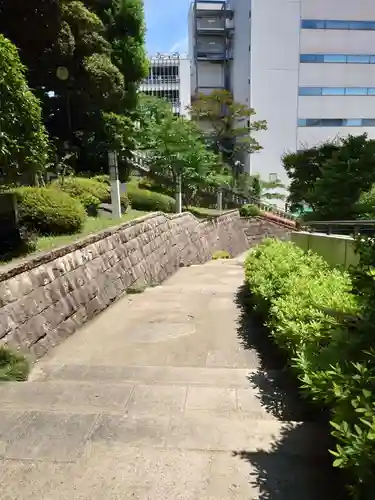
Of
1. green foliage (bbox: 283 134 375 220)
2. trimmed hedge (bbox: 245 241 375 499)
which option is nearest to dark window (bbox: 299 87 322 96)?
green foliage (bbox: 283 134 375 220)

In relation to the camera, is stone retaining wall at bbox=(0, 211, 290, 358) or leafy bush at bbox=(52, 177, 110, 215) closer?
stone retaining wall at bbox=(0, 211, 290, 358)

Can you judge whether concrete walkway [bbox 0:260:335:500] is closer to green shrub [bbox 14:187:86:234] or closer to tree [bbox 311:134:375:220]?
green shrub [bbox 14:187:86:234]

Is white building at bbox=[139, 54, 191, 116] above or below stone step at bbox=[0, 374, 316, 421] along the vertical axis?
above

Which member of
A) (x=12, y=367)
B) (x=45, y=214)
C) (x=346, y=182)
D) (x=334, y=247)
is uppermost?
(x=346, y=182)

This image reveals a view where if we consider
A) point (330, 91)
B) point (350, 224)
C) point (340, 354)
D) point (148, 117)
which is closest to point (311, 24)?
point (330, 91)

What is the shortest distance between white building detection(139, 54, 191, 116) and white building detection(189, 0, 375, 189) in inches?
223

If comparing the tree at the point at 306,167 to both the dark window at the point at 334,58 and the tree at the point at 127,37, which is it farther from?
the dark window at the point at 334,58

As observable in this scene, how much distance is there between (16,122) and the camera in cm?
436

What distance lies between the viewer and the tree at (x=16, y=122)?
Answer: 13.5 ft

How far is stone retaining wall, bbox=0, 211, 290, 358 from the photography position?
355 cm

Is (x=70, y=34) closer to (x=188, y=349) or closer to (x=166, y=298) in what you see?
(x=166, y=298)

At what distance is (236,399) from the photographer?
102 inches

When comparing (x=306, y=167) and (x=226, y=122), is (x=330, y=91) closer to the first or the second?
(x=226, y=122)

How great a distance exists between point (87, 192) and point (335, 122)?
29.7 m
